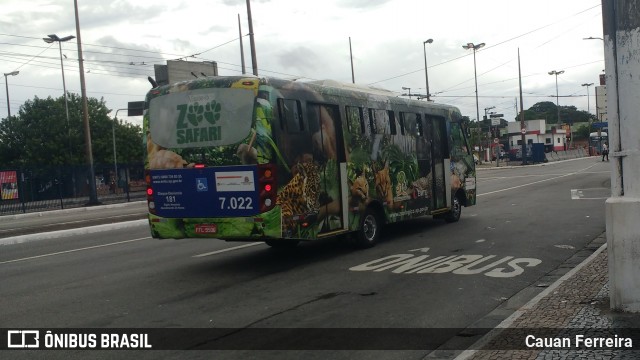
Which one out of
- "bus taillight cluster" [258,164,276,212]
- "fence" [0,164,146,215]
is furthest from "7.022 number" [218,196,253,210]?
"fence" [0,164,146,215]

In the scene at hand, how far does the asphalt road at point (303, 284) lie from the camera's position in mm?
6945

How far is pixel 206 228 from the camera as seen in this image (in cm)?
1008

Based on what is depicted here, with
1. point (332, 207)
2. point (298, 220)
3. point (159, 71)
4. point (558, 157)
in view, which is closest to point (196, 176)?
point (298, 220)

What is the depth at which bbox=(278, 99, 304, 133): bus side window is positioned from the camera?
10016 millimetres

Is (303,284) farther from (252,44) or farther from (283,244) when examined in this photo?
(252,44)

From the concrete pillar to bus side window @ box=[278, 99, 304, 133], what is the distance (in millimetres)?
4922

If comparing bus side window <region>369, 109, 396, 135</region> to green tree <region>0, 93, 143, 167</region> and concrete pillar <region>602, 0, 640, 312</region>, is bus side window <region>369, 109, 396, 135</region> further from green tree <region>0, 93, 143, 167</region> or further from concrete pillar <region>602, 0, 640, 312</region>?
green tree <region>0, 93, 143, 167</region>

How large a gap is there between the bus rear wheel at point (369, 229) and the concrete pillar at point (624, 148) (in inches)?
236

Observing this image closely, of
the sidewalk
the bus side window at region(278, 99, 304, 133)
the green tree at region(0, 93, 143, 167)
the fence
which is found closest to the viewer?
the sidewalk

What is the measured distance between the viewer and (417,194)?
561 inches

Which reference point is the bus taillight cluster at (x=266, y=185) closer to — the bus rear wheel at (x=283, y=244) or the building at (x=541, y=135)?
the bus rear wheel at (x=283, y=244)

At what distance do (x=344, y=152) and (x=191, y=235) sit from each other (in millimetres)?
3145

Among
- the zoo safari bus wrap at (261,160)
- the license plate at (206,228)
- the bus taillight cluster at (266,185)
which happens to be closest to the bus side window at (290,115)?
the zoo safari bus wrap at (261,160)

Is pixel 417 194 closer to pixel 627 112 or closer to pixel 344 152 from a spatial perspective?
pixel 344 152
